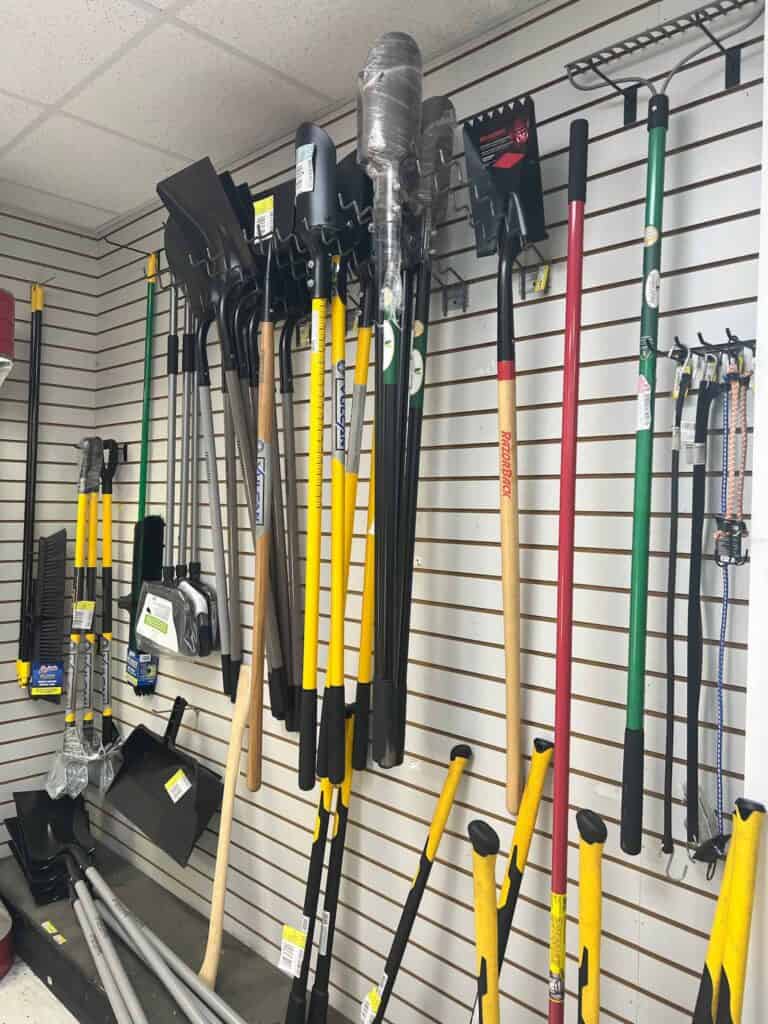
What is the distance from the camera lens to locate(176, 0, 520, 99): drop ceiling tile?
1807 mm

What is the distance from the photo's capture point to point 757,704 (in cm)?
120

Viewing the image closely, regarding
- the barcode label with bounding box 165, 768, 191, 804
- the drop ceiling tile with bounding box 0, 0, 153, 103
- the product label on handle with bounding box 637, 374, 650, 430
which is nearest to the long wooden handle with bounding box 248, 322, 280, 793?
the barcode label with bounding box 165, 768, 191, 804

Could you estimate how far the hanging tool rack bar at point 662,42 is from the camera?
1.39m

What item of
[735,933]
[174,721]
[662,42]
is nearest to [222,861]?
[174,721]

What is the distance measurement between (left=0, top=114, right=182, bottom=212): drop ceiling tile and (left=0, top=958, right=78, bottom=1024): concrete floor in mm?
2768

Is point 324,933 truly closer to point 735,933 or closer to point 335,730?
point 335,730

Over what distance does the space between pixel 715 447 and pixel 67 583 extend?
9.23 ft

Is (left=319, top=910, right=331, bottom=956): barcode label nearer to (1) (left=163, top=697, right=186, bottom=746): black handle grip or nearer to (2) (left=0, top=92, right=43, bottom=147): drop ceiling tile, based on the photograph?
(1) (left=163, top=697, right=186, bottom=746): black handle grip

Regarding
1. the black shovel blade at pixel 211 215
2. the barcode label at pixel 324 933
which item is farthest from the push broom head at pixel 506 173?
the barcode label at pixel 324 933

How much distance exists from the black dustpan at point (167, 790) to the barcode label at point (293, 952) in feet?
1.91

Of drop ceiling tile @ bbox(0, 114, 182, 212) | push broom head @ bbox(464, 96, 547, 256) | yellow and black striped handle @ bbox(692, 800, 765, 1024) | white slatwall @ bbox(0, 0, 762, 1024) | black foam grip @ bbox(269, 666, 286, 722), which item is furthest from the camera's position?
drop ceiling tile @ bbox(0, 114, 182, 212)

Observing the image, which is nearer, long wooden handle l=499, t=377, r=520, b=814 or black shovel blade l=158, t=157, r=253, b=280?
long wooden handle l=499, t=377, r=520, b=814

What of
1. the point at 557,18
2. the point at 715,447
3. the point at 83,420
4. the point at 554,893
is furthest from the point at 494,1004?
the point at 83,420

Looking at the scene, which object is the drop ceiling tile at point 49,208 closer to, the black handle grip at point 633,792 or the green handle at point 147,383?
the green handle at point 147,383
